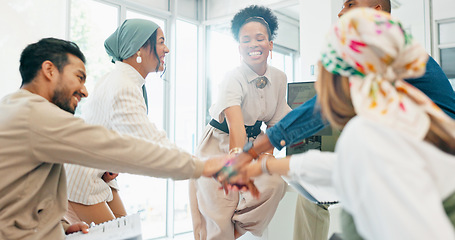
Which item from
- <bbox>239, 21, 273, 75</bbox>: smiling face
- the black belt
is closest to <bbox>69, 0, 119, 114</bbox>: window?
the black belt

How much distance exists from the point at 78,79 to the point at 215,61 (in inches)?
144

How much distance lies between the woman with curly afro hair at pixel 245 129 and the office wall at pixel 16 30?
179 cm

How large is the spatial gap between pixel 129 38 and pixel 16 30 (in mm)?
1599

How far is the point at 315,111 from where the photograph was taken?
1581 millimetres

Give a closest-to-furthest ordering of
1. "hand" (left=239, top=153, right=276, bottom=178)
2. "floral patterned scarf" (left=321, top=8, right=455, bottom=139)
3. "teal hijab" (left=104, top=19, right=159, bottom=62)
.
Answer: "floral patterned scarf" (left=321, top=8, right=455, bottom=139) → "hand" (left=239, top=153, right=276, bottom=178) → "teal hijab" (left=104, top=19, right=159, bottom=62)

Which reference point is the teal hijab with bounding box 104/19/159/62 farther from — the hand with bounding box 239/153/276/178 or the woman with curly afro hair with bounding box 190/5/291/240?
the hand with bounding box 239/153/276/178

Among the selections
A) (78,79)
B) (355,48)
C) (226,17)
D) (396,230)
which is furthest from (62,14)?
(396,230)

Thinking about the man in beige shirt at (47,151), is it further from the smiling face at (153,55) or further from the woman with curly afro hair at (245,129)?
the woman with curly afro hair at (245,129)

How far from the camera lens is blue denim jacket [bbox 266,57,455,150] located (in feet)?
4.71

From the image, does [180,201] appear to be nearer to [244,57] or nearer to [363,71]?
[244,57]

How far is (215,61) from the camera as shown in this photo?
509 cm

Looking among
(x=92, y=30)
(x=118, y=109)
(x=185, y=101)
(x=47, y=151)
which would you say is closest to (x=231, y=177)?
(x=118, y=109)

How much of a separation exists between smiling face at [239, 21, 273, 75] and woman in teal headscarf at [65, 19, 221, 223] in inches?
19.2

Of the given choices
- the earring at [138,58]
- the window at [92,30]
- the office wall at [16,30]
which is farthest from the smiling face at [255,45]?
the window at [92,30]
